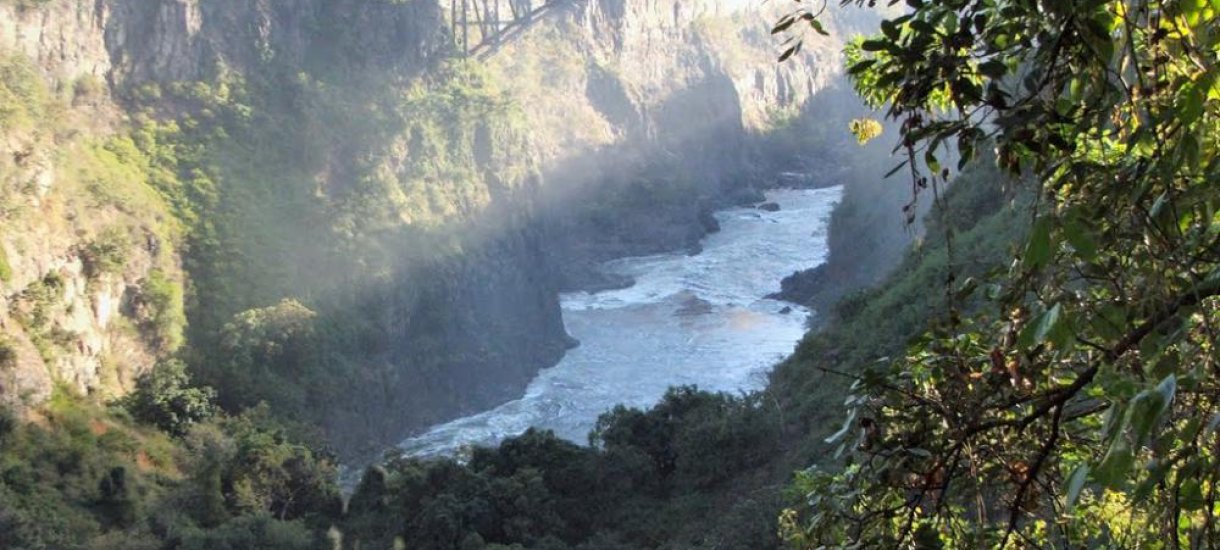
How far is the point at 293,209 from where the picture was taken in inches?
1569

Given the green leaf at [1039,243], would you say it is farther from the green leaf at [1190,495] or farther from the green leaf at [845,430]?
the green leaf at [845,430]

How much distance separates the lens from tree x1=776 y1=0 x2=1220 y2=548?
7.61ft

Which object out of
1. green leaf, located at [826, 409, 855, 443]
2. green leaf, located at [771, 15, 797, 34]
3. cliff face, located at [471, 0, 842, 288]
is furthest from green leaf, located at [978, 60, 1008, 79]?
cliff face, located at [471, 0, 842, 288]

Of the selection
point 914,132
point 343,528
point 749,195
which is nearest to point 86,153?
point 343,528

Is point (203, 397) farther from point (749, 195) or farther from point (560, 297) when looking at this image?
point (749, 195)

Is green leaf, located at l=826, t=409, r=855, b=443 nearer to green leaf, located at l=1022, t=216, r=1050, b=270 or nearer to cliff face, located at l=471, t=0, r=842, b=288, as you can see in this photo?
green leaf, located at l=1022, t=216, r=1050, b=270

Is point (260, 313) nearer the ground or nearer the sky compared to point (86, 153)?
nearer the ground

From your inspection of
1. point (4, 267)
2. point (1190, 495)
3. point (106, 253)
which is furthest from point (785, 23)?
point (106, 253)

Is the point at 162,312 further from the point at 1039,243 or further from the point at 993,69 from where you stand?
the point at 1039,243

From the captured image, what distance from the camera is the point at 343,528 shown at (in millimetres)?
25828

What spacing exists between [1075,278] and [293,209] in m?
38.7

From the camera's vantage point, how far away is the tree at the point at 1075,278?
2.32m

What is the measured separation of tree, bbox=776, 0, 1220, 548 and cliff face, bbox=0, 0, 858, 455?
26298 millimetres

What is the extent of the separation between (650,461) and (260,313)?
14232mm
